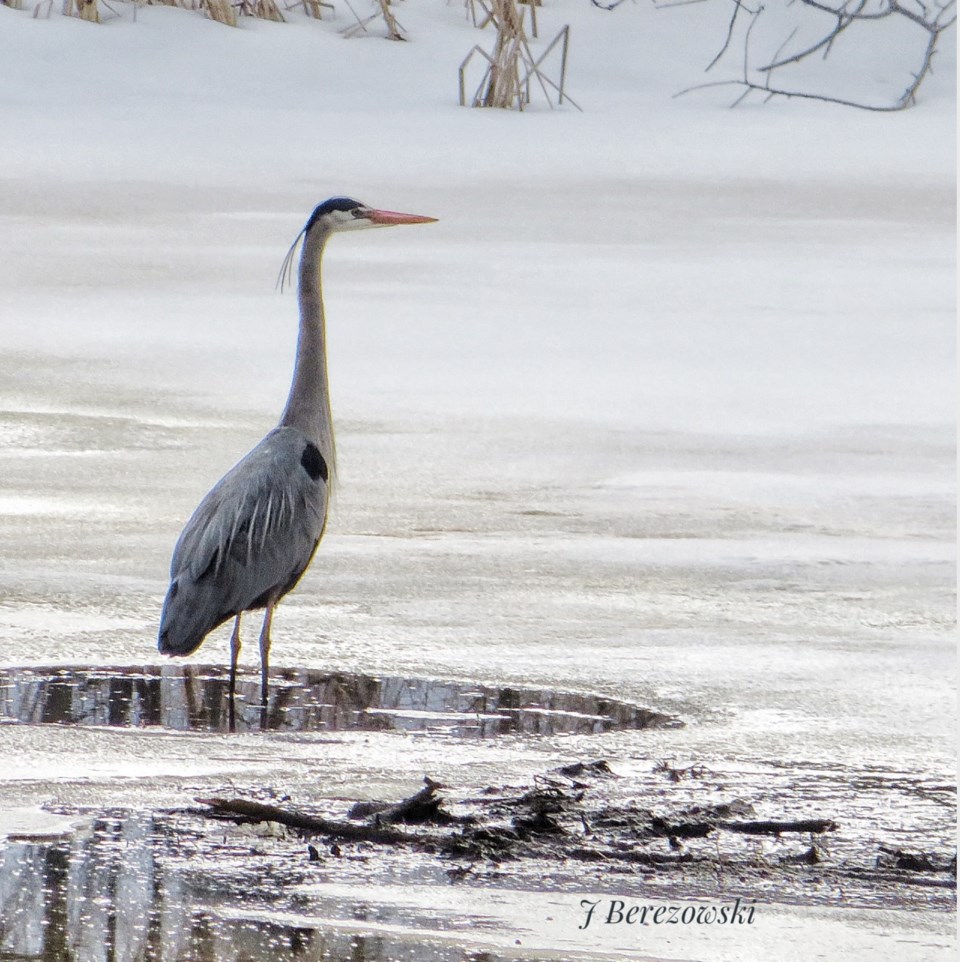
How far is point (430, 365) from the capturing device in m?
9.62

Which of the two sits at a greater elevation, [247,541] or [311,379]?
[311,379]

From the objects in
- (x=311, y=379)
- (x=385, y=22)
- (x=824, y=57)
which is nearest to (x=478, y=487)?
(x=311, y=379)

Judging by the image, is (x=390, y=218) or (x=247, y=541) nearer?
(x=247, y=541)

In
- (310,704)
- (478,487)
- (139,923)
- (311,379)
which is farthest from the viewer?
(478,487)

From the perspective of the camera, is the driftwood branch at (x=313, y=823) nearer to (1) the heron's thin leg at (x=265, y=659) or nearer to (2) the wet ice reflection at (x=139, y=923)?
(2) the wet ice reflection at (x=139, y=923)

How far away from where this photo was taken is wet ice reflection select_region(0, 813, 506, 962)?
313cm

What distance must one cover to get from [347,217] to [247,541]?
52.9 inches

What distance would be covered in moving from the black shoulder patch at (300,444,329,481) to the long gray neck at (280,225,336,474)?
8 cm

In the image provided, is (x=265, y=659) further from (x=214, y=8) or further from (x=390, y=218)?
(x=214, y=8)

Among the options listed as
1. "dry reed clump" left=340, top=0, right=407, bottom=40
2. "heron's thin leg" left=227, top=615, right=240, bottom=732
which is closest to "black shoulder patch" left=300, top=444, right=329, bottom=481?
"heron's thin leg" left=227, top=615, right=240, bottom=732

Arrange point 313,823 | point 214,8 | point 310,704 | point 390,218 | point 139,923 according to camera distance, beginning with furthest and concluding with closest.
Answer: point 214,8 < point 390,218 < point 310,704 < point 313,823 < point 139,923

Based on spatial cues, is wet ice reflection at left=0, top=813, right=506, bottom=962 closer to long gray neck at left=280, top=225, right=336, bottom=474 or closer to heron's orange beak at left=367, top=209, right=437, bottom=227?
long gray neck at left=280, top=225, right=336, bottom=474

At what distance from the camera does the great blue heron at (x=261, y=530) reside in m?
4.96

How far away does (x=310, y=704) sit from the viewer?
483 centimetres
